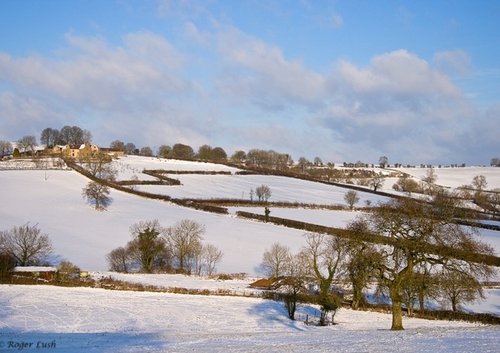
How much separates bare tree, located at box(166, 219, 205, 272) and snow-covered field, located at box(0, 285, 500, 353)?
1861cm

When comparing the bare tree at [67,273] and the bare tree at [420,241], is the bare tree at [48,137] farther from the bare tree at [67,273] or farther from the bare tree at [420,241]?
the bare tree at [420,241]

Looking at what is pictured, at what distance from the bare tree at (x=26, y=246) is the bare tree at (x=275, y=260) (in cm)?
2361

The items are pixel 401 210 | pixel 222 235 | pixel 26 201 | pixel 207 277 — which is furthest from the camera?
pixel 26 201

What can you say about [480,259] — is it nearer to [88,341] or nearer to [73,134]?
[88,341]

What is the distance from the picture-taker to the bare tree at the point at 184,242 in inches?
2211

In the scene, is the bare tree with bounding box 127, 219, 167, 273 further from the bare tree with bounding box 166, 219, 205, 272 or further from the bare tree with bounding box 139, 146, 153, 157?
the bare tree with bounding box 139, 146, 153, 157

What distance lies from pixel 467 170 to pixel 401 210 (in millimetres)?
182500

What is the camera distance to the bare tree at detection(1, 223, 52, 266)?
50553mm

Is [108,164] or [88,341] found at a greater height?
[108,164]

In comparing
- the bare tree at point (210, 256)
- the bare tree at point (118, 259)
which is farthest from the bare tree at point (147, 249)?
the bare tree at point (210, 256)

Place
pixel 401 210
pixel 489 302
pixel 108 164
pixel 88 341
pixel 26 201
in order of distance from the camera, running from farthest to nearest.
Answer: pixel 108 164, pixel 26 201, pixel 489 302, pixel 401 210, pixel 88 341

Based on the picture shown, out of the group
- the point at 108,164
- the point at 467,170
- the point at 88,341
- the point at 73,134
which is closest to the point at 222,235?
the point at 88,341

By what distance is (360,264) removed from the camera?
2597cm

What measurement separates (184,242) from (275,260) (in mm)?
10926
